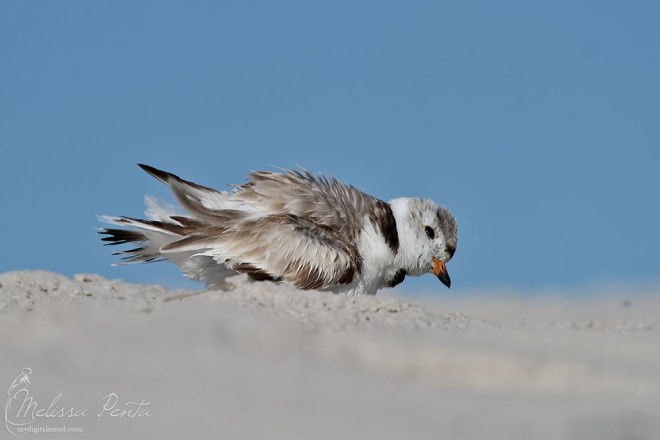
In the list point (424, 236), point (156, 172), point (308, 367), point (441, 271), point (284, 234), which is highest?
point (424, 236)

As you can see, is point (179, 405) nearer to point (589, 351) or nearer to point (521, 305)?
point (589, 351)

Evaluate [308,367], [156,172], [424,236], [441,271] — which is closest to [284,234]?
[156,172]

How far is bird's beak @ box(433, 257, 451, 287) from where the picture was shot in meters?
9.46

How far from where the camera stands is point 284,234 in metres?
7.88

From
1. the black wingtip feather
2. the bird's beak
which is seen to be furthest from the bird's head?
the black wingtip feather

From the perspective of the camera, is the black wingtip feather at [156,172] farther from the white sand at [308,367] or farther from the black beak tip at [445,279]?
the black beak tip at [445,279]

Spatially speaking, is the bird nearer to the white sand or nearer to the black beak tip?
the black beak tip

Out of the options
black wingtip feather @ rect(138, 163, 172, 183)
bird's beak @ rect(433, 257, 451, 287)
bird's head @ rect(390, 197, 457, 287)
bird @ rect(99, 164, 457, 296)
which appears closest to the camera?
bird @ rect(99, 164, 457, 296)

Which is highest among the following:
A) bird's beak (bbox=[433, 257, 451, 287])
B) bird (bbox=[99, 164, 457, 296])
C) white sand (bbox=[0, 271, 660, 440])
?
bird's beak (bbox=[433, 257, 451, 287])

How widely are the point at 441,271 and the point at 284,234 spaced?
2.31 m

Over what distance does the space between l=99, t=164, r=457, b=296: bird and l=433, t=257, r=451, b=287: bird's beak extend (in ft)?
0.83

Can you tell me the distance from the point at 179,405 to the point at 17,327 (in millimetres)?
2087

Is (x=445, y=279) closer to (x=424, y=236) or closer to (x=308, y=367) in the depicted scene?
(x=424, y=236)

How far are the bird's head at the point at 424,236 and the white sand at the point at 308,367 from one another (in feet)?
6.92
